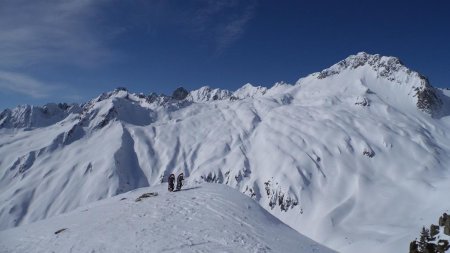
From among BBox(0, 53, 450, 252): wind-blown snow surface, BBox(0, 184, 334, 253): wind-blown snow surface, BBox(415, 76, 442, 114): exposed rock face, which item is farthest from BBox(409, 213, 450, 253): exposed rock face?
BBox(415, 76, 442, 114): exposed rock face

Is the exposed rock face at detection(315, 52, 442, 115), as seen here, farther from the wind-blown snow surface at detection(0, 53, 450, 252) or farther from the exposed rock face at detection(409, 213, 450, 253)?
the exposed rock face at detection(409, 213, 450, 253)

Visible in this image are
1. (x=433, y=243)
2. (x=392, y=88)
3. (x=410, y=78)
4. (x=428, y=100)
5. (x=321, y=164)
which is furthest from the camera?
(x=392, y=88)

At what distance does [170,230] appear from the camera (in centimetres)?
2370

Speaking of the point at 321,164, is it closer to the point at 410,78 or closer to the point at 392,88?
the point at 392,88

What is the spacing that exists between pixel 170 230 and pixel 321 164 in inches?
4492

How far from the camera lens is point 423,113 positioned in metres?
162

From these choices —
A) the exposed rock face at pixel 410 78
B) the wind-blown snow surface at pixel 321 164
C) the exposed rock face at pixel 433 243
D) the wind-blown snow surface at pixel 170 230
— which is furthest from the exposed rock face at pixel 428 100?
the exposed rock face at pixel 433 243

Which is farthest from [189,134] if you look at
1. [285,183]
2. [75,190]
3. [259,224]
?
[259,224]

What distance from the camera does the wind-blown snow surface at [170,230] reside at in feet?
71.2

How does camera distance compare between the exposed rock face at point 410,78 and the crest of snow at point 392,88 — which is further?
the crest of snow at point 392,88

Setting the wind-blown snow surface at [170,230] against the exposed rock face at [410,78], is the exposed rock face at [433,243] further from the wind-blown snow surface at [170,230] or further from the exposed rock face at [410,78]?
the exposed rock face at [410,78]

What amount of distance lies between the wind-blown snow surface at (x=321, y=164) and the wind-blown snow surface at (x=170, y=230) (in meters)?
38.9

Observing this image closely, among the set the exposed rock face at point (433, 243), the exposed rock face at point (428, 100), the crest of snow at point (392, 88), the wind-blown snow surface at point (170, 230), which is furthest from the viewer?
the crest of snow at point (392, 88)

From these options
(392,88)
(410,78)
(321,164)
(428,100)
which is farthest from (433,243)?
(410,78)
